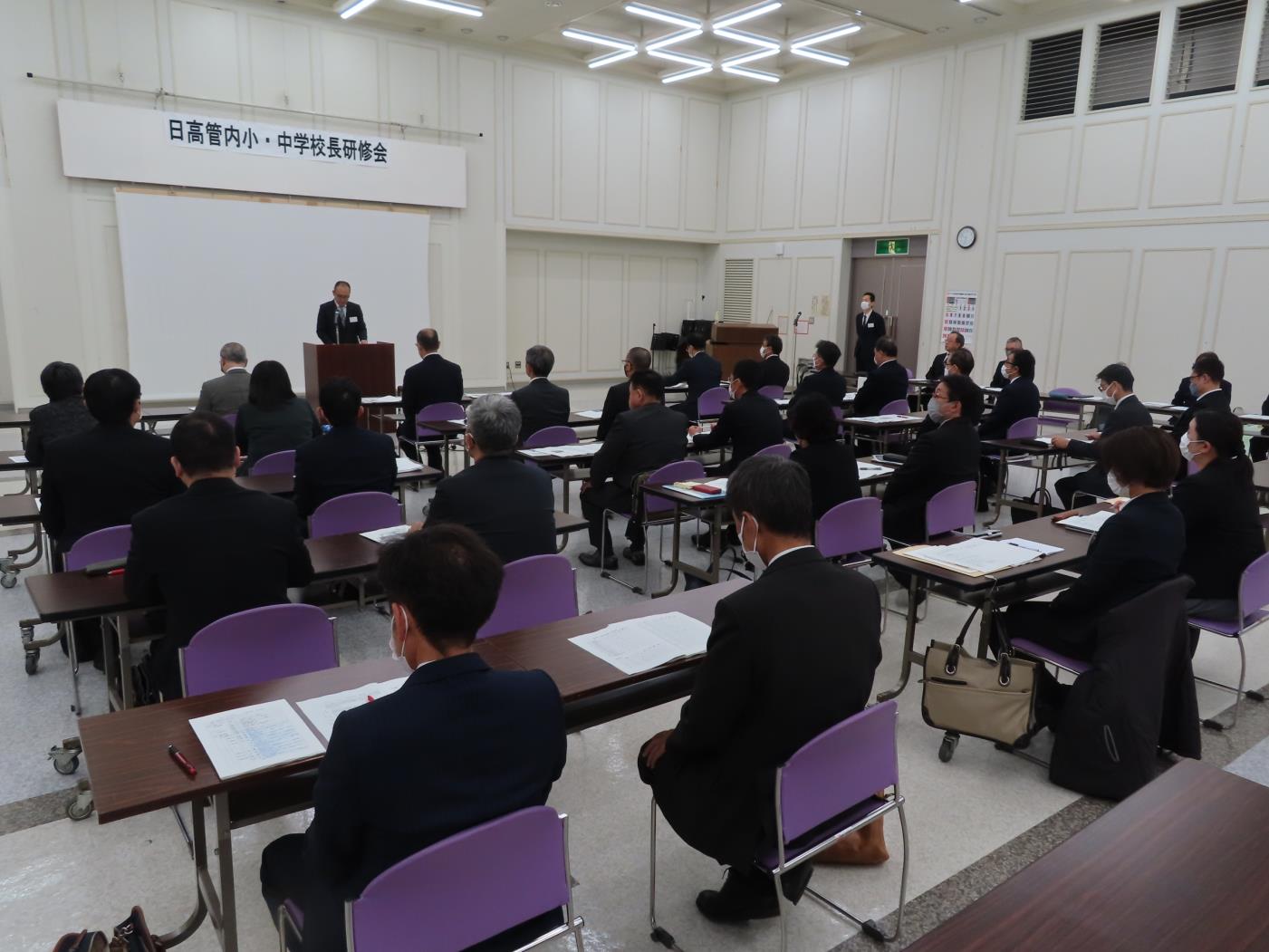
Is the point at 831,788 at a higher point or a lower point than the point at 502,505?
lower

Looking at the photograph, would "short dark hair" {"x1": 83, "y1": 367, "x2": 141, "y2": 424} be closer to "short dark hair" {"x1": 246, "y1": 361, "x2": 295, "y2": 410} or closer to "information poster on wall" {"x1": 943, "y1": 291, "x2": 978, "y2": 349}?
"short dark hair" {"x1": 246, "y1": 361, "x2": 295, "y2": 410}

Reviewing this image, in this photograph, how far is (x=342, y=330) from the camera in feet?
29.3

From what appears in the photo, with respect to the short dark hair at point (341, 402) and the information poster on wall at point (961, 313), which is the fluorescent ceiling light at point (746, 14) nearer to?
the information poster on wall at point (961, 313)

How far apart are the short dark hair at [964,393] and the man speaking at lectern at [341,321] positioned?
19.9ft

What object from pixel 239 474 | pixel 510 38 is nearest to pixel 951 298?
pixel 510 38

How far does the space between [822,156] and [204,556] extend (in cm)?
1184

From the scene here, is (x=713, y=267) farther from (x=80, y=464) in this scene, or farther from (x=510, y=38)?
(x=80, y=464)

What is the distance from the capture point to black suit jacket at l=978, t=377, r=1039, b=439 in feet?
21.6

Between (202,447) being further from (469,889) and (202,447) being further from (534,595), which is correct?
(469,889)

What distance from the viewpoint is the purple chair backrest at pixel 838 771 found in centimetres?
186

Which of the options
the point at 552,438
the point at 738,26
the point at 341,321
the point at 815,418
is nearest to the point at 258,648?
the point at 815,418

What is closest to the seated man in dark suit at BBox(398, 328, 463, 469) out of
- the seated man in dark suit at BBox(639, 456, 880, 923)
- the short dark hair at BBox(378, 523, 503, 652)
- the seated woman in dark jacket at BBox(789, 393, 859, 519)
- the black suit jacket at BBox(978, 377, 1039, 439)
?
the seated woman in dark jacket at BBox(789, 393, 859, 519)

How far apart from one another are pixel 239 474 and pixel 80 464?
4.42 feet

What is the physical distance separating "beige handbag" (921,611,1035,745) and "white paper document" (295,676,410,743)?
6.41 feet
